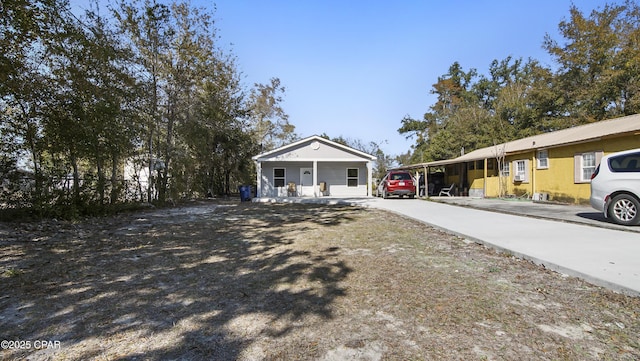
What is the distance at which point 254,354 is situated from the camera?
2.14 m

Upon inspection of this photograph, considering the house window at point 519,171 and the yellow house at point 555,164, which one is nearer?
the yellow house at point 555,164

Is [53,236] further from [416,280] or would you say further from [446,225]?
[446,225]

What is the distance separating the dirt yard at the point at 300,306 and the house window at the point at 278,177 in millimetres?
14107

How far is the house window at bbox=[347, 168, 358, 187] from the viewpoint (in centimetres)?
2030

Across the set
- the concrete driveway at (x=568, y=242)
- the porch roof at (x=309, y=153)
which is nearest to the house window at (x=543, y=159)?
the concrete driveway at (x=568, y=242)

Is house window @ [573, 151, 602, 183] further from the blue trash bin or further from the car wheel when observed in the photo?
the blue trash bin

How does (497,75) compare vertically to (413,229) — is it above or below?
above

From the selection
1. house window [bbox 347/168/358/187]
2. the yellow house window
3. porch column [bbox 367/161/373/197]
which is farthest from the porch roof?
the yellow house window

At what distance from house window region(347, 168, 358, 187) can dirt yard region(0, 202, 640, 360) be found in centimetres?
1488

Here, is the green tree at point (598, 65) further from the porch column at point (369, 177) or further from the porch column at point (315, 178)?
the porch column at point (315, 178)

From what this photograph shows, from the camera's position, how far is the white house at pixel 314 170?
1856cm

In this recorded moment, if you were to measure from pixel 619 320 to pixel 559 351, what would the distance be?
956 millimetres

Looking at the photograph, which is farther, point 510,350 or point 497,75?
point 497,75

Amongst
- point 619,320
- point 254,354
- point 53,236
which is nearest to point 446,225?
point 619,320
